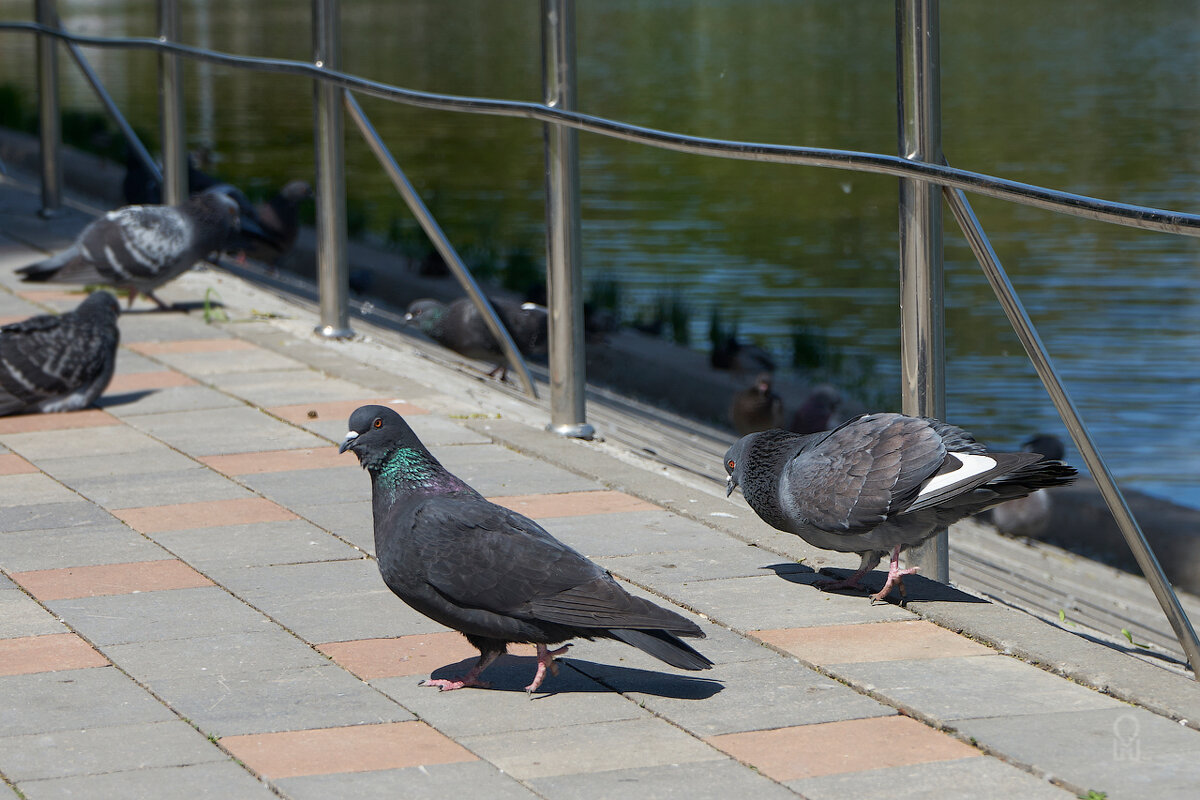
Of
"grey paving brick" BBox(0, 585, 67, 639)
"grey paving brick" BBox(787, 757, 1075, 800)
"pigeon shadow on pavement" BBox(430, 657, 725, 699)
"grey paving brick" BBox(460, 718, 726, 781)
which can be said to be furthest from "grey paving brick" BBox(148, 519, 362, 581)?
"grey paving brick" BBox(787, 757, 1075, 800)

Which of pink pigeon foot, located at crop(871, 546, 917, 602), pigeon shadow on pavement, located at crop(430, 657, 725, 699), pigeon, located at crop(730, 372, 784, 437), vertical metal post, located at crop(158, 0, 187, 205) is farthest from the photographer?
pigeon, located at crop(730, 372, 784, 437)

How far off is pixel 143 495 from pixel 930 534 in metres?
2.52

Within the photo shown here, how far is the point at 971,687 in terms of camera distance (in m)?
3.53

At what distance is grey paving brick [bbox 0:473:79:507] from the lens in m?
5.06

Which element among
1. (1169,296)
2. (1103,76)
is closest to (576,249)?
(1169,296)

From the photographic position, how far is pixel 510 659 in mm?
3865

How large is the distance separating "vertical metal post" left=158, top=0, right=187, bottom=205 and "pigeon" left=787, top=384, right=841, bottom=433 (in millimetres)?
3598

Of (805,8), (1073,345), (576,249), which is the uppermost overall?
(805,8)

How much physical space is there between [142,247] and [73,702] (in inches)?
182

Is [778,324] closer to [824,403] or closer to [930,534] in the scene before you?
[824,403]

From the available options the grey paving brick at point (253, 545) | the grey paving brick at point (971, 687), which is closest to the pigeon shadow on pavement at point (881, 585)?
the grey paving brick at point (971, 687)

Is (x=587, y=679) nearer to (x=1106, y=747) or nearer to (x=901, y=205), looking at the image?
(x=1106, y=747)

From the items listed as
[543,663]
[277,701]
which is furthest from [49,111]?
[543,663]

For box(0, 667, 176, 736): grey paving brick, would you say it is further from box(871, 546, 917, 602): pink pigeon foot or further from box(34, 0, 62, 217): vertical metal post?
box(34, 0, 62, 217): vertical metal post
